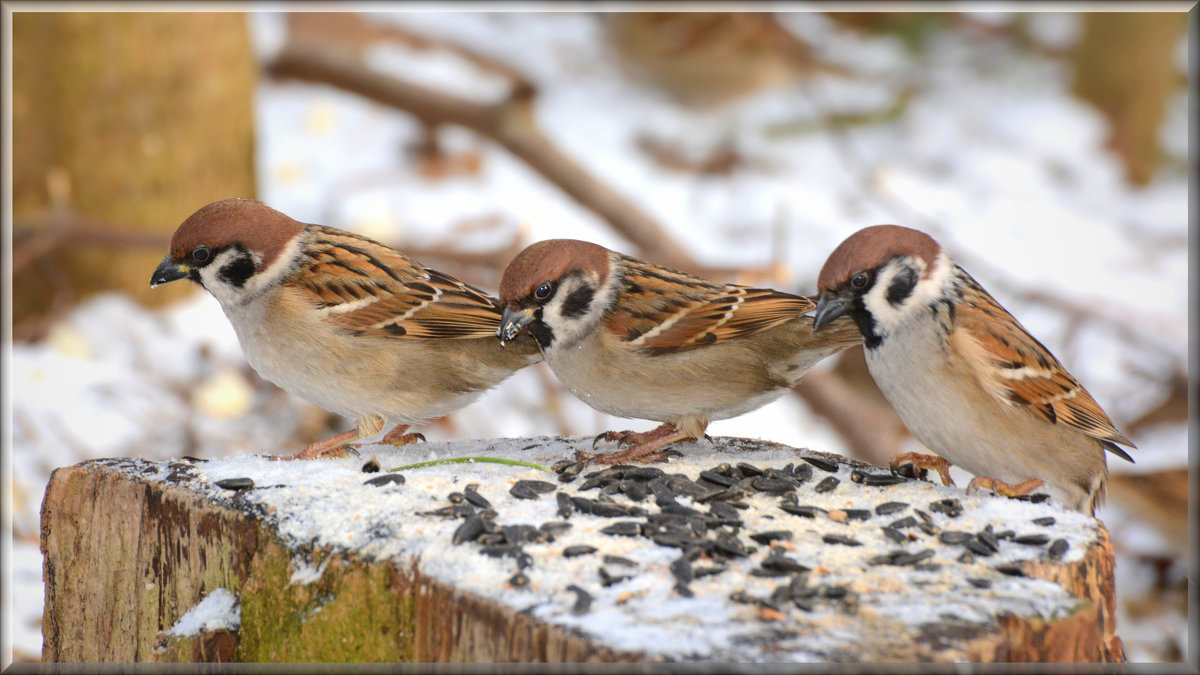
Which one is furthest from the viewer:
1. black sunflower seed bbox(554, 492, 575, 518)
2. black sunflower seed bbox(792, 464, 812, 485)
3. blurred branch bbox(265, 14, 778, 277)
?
blurred branch bbox(265, 14, 778, 277)

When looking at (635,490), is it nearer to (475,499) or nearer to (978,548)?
(475,499)

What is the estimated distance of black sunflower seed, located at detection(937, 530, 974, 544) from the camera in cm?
258

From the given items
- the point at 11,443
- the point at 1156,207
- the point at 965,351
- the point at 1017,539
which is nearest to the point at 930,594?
the point at 1017,539

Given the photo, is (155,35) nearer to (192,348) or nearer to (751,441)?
(192,348)

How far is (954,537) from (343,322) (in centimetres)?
195

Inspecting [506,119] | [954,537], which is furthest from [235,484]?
[506,119]

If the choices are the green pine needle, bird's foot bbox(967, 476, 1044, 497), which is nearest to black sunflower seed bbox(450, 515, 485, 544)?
the green pine needle

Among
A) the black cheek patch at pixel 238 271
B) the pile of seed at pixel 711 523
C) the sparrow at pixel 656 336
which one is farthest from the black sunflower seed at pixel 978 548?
the black cheek patch at pixel 238 271

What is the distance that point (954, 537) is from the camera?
2.60m

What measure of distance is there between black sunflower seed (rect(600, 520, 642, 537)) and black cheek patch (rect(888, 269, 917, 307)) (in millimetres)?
1146

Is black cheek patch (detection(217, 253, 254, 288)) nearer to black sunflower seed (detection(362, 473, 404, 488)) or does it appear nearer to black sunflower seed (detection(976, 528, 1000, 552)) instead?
black sunflower seed (detection(362, 473, 404, 488))

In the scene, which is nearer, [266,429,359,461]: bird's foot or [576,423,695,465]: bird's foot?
[576,423,695,465]: bird's foot

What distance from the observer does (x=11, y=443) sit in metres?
6.14

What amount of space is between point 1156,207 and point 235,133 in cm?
738
